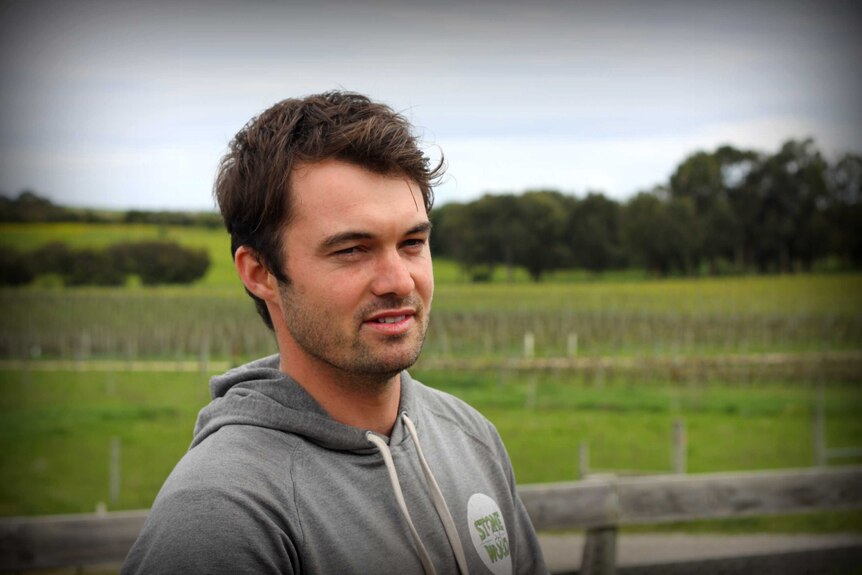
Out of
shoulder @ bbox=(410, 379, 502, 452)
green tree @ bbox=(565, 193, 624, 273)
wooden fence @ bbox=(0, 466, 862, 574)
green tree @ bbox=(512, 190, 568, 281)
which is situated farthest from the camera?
green tree @ bbox=(565, 193, 624, 273)

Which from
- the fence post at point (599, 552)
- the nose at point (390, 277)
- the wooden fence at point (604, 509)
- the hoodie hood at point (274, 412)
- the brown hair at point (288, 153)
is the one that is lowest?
the fence post at point (599, 552)

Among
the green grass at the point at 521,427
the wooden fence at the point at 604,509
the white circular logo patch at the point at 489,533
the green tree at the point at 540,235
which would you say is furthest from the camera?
the green tree at the point at 540,235

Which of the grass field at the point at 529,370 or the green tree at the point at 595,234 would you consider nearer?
the grass field at the point at 529,370

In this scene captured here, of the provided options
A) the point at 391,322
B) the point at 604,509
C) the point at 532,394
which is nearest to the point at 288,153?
the point at 391,322

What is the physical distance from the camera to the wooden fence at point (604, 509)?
259 cm

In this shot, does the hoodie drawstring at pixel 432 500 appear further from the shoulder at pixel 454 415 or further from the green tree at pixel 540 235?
the green tree at pixel 540 235

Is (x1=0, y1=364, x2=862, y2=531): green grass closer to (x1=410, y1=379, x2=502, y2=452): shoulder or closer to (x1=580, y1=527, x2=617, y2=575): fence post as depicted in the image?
(x1=580, y1=527, x2=617, y2=575): fence post

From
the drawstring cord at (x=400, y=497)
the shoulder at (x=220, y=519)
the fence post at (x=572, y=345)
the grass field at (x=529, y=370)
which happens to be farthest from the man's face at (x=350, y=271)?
the fence post at (x=572, y=345)

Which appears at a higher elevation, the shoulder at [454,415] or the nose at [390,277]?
the nose at [390,277]

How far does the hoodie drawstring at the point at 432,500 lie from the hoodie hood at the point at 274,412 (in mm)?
26

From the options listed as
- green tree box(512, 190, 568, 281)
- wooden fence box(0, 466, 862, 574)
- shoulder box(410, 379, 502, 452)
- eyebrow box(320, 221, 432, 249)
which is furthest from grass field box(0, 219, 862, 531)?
eyebrow box(320, 221, 432, 249)

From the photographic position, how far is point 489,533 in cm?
137

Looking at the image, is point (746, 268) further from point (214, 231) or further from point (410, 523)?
point (410, 523)

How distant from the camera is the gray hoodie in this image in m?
1.07
